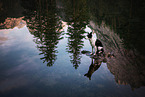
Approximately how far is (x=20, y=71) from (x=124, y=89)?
7.71 meters

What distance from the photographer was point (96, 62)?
956cm

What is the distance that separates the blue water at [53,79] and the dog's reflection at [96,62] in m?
0.29

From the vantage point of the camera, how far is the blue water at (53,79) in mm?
6391

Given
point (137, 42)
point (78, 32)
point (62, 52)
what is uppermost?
point (78, 32)

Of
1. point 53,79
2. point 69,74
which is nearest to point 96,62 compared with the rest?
point 69,74

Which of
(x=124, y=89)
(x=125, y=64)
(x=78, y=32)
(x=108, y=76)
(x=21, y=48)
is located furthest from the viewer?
(x=78, y=32)

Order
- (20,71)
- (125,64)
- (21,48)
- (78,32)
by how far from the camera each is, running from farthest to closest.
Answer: (78,32), (21,48), (125,64), (20,71)

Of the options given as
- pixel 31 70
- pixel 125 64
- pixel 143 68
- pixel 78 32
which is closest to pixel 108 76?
pixel 125 64

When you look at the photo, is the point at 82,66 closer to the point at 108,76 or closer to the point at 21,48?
the point at 108,76

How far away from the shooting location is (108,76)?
7816 millimetres

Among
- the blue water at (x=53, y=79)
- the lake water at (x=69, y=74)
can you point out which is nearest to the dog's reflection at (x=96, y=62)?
the lake water at (x=69, y=74)

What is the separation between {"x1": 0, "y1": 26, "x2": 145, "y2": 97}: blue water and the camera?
6391 millimetres

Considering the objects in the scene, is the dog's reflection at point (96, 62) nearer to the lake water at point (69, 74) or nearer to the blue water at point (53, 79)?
the lake water at point (69, 74)

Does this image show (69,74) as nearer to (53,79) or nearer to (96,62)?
(53,79)
